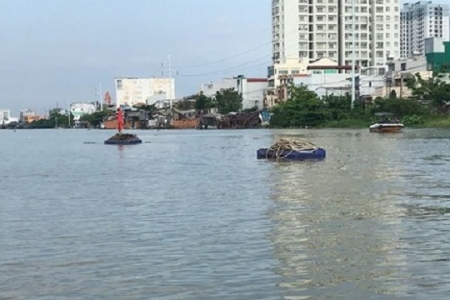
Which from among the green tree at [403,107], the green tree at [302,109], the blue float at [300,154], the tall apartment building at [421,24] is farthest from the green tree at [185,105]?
the blue float at [300,154]

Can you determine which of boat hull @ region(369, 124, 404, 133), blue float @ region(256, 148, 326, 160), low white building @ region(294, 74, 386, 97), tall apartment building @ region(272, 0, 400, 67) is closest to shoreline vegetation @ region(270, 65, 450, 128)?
low white building @ region(294, 74, 386, 97)

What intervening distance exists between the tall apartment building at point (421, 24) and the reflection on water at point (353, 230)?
113 meters

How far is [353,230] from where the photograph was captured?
12.2 m

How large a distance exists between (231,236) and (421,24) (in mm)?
129102

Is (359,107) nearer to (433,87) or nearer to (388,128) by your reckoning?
(433,87)

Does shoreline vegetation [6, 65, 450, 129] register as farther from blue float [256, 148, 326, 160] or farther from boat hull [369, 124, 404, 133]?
blue float [256, 148, 326, 160]

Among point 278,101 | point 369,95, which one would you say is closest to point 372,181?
point 369,95

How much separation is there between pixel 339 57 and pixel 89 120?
50.5m

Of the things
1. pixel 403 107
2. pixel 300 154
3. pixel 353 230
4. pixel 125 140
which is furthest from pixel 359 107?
pixel 353 230

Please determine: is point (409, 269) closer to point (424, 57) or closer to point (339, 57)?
point (424, 57)

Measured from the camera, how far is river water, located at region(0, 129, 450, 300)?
859 cm

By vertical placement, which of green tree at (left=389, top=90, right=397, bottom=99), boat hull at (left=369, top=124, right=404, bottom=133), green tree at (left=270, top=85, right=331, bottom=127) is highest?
green tree at (left=389, top=90, right=397, bottom=99)

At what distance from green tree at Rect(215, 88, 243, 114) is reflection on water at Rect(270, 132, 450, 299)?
70873 millimetres

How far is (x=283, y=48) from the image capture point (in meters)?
107
